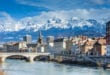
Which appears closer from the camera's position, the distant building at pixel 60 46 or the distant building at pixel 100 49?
the distant building at pixel 100 49

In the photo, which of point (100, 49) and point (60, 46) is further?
point (60, 46)

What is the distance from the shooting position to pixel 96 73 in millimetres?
49688

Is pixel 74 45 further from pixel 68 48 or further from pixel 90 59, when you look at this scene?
pixel 90 59

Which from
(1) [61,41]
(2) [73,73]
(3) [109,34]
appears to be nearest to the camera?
(2) [73,73]

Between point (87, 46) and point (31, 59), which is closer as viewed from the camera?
point (31, 59)

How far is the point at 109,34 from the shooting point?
227 ft

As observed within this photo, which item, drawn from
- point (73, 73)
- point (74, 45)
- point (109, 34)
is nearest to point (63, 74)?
point (73, 73)

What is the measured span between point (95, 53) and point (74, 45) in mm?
25568

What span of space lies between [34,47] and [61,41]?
13.9 meters

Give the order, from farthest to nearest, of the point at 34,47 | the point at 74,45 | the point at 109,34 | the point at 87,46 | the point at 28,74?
the point at 34,47 → the point at 74,45 → the point at 87,46 → the point at 109,34 → the point at 28,74

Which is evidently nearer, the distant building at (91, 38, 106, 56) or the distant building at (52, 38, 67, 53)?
the distant building at (91, 38, 106, 56)

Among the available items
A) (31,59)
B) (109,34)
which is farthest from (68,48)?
(109,34)

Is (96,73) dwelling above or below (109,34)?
below

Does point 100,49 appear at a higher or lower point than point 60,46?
lower
